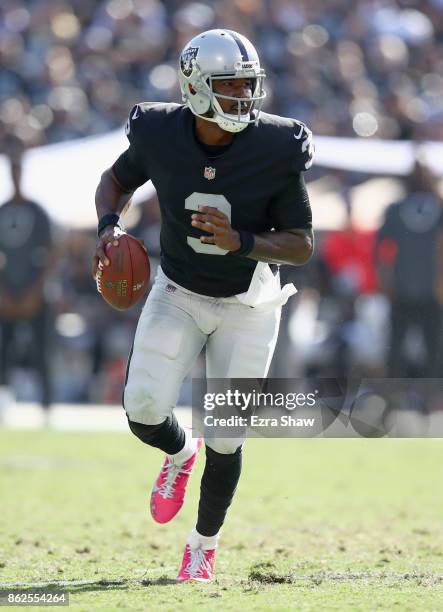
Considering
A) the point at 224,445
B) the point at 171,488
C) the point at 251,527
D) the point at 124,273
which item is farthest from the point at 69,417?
the point at 224,445

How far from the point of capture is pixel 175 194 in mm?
4832

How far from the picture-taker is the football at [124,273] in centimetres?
496

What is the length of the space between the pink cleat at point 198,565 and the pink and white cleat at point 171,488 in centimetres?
31

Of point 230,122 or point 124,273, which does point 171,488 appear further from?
point 230,122

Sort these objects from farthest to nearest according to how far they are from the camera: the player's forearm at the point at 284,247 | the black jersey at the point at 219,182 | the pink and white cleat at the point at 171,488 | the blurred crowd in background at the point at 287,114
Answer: the blurred crowd in background at the point at 287,114, the pink and white cleat at the point at 171,488, the black jersey at the point at 219,182, the player's forearm at the point at 284,247

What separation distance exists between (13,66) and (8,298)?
3.35 metres

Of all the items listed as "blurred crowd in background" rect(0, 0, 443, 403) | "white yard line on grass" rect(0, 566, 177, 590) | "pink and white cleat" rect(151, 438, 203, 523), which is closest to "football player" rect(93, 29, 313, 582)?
"pink and white cleat" rect(151, 438, 203, 523)

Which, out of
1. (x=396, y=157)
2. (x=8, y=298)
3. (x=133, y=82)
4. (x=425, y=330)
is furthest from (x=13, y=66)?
(x=425, y=330)

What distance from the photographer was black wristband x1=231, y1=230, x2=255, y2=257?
15.0 ft

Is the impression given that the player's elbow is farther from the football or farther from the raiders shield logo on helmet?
the raiders shield logo on helmet

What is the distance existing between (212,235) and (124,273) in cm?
42

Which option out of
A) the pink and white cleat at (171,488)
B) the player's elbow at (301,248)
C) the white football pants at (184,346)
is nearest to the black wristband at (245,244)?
the player's elbow at (301,248)

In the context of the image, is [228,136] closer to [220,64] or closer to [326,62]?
[220,64]

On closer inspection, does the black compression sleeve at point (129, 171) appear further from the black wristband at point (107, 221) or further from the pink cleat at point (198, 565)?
the pink cleat at point (198, 565)
